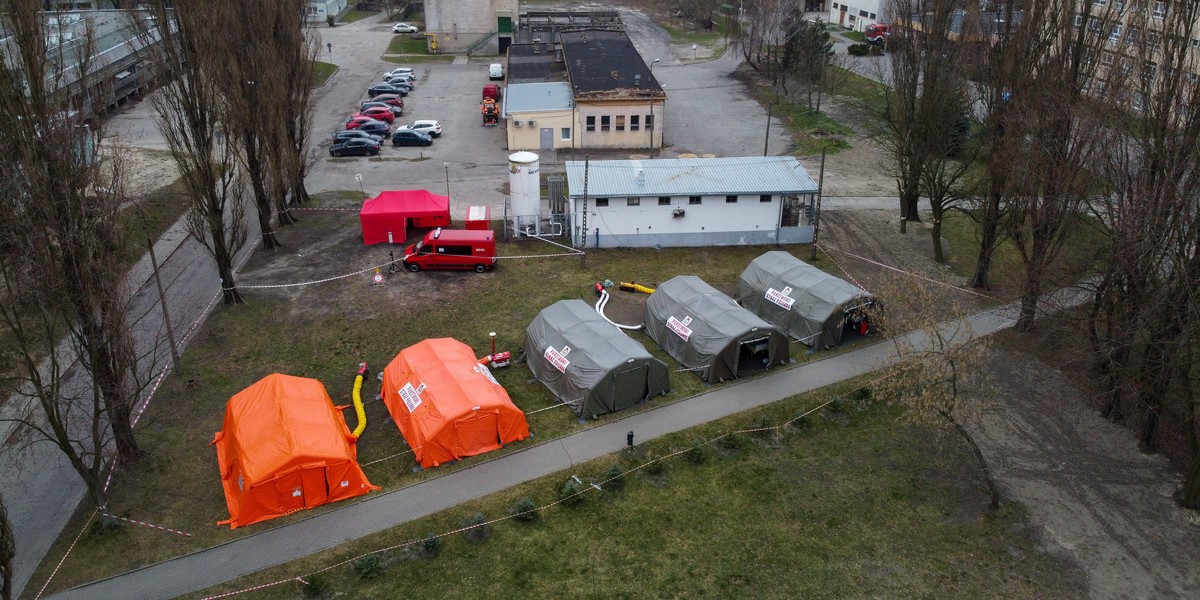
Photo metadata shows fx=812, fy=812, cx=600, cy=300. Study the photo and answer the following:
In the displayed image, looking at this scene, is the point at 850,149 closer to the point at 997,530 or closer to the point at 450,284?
the point at 450,284

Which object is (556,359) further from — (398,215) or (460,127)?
(460,127)

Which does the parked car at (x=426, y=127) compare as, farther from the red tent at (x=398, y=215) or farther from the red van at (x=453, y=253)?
the red van at (x=453, y=253)

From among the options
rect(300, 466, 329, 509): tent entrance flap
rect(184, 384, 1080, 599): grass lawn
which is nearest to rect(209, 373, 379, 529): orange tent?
rect(300, 466, 329, 509): tent entrance flap

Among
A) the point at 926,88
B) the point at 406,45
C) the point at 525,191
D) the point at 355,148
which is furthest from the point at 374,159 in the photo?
the point at 406,45

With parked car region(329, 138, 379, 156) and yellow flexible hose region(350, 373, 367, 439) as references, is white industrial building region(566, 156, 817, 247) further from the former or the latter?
parked car region(329, 138, 379, 156)

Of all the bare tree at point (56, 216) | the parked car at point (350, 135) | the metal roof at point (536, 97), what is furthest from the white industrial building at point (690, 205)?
the bare tree at point (56, 216)
